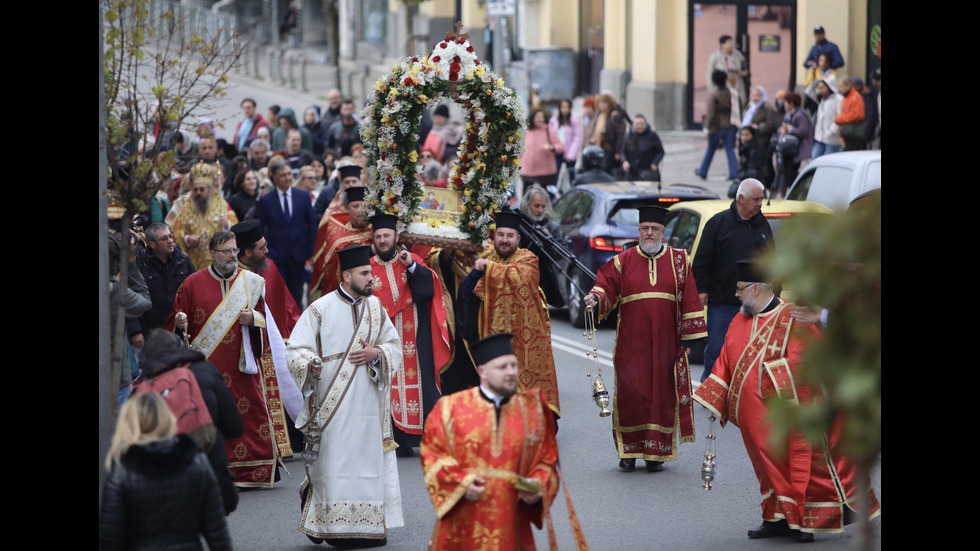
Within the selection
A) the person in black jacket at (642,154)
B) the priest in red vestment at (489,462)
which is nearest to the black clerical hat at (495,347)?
the priest in red vestment at (489,462)

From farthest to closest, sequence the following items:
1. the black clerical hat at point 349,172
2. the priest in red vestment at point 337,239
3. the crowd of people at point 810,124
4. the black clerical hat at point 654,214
→ the crowd of people at point 810,124 → the black clerical hat at point 349,172 → the priest in red vestment at point 337,239 → the black clerical hat at point 654,214

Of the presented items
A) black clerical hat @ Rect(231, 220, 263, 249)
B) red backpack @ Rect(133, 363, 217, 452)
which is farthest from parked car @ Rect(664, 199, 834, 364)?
red backpack @ Rect(133, 363, 217, 452)

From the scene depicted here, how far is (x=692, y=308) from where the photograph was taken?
10312 millimetres

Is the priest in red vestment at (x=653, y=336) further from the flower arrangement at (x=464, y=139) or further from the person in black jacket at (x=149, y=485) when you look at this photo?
the person in black jacket at (x=149, y=485)

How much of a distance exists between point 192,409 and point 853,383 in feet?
10.6

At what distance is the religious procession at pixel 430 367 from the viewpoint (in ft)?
21.8

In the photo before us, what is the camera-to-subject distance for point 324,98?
126 ft

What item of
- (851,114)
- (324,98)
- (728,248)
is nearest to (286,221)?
(728,248)

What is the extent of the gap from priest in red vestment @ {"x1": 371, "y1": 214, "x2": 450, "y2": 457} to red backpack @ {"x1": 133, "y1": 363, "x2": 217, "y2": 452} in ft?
12.7

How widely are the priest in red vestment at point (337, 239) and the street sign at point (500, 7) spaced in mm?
10934

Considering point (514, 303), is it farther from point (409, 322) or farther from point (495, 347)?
point (495, 347)

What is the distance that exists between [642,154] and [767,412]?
13.5 metres

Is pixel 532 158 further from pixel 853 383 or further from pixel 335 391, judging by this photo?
pixel 853 383

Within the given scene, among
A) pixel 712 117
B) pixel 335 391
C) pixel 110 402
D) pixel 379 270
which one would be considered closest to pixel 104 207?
pixel 110 402
